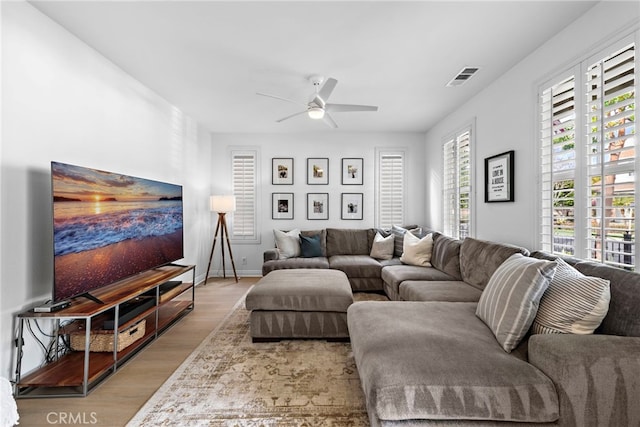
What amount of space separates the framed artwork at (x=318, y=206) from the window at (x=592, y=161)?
10.7 ft

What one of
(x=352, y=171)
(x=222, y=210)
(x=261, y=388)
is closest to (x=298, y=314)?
(x=261, y=388)

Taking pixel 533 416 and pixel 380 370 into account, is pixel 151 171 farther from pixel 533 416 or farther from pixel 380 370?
pixel 533 416

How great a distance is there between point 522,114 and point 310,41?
2.07 metres

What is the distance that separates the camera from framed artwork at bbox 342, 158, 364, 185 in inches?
202

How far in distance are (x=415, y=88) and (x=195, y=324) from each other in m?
3.56

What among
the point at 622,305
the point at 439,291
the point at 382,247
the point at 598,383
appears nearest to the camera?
the point at 598,383

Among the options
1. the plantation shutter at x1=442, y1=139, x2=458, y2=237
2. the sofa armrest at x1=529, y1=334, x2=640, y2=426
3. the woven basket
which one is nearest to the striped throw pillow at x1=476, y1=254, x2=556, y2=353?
the sofa armrest at x1=529, y1=334, x2=640, y2=426

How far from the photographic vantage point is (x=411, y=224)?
5.16m

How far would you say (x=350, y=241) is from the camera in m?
4.76

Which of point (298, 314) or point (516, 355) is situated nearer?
point (516, 355)

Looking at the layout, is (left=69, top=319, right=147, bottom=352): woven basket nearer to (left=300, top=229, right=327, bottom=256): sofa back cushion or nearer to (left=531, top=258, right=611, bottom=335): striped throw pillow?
(left=531, top=258, right=611, bottom=335): striped throw pillow

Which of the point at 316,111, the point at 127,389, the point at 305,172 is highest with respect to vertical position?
the point at 316,111

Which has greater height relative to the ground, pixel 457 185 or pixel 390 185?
pixel 390 185

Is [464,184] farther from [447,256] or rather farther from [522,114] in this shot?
[522,114]
